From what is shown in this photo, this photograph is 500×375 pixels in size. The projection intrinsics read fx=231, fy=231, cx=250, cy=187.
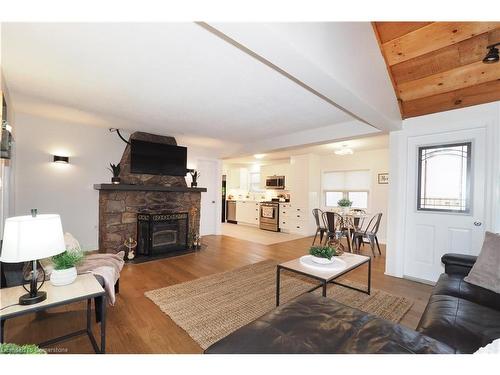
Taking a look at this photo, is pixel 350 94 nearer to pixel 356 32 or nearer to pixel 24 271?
pixel 356 32

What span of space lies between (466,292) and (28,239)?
315cm

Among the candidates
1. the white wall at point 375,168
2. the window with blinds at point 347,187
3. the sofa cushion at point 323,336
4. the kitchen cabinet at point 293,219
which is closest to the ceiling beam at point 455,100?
the white wall at point 375,168

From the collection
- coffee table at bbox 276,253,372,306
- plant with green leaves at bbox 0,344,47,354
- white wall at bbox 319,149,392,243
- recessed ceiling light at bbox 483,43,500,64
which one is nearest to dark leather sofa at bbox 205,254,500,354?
coffee table at bbox 276,253,372,306

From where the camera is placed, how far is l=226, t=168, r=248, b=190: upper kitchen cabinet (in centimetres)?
954

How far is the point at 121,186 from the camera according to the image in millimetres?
4258

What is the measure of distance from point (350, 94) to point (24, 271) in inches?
127

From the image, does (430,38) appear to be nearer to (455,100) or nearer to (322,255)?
(455,100)

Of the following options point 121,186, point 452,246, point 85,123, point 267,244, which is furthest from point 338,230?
point 85,123

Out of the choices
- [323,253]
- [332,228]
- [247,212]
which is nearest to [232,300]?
[323,253]

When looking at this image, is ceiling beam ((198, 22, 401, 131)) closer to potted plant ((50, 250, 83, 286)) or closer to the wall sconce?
potted plant ((50, 250, 83, 286))

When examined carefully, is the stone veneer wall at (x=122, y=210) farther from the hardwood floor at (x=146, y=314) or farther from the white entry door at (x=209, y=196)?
the white entry door at (x=209, y=196)

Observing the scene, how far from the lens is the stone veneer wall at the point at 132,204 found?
433cm

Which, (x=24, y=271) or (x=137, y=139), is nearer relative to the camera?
(x=24, y=271)
